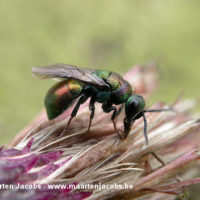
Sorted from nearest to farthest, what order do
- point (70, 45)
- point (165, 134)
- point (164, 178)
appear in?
point (164, 178)
point (165, 134)
point (70, 45)

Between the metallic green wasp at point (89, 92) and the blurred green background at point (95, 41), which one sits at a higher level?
the blurred green background at point (95, 41)

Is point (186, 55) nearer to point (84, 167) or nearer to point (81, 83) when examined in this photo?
point (81, 83)

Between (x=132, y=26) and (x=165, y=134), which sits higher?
(x=132, y=26)

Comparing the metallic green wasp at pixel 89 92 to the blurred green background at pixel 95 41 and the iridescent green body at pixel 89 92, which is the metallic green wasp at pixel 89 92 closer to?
the iridescent green body at pixel 89 92

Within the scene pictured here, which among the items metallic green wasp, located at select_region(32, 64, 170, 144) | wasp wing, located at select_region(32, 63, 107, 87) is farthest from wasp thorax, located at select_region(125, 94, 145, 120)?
wasp wing, located at select_region(32, 63, 107, 87)

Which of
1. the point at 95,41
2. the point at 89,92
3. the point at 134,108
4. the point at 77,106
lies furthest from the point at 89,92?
the point at 95,41

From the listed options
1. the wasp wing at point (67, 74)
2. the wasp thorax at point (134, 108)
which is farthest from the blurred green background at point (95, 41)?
the wasp thorax at point (134, 108)

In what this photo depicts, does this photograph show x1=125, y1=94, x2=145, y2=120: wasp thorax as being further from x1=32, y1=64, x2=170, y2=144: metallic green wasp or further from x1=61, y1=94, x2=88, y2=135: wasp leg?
x1=61, y1=94, x2=88, y2=135: wasp leg

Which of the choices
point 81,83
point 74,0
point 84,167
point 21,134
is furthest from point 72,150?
point 74,0
